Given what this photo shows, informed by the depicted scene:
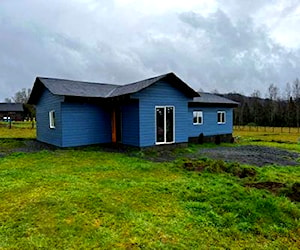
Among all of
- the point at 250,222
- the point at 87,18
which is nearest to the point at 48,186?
the point at 250,222

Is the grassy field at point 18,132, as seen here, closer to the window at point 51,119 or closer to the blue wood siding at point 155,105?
the window at point 51,119

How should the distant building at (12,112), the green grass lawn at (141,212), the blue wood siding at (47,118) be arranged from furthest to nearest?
the distant building at (12,112)
the blue wood siding at (47,118)
the green grass lawn at (141,212)

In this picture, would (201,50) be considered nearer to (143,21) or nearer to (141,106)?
(143,21)

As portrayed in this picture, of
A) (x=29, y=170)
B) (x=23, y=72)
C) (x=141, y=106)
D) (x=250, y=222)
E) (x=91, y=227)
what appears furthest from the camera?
(x=23, y=72)

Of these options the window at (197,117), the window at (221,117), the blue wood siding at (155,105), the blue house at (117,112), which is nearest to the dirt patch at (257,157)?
the blue wood siding at (155,105)

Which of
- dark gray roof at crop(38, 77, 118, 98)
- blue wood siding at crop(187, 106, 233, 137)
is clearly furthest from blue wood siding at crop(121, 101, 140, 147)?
blue wood siding at crop(187, 106, 233, 137)

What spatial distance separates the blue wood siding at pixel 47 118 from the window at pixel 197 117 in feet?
30.7

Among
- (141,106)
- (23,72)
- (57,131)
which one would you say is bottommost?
(57,131)

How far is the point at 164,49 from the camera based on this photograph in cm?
3064

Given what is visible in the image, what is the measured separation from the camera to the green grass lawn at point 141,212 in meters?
4.04

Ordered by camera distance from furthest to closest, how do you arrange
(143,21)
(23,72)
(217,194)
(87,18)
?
1. (23,72)
2. (143,21)
3. (87,18)
4. (217,194)

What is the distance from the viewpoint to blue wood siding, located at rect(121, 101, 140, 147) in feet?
43.0

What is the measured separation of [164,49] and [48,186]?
26519mm

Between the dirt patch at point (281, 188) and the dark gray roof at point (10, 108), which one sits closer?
the dirt patch at point (281, 188)
